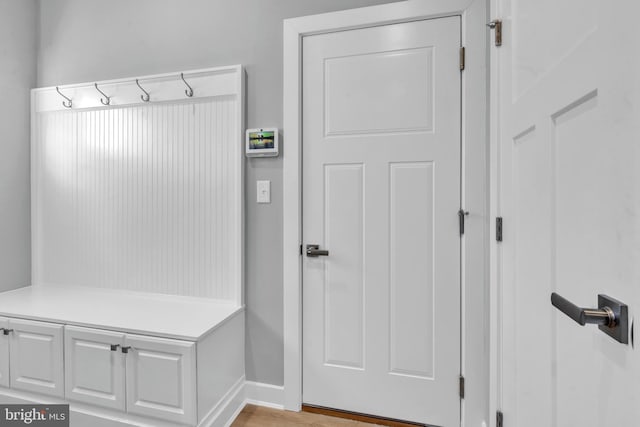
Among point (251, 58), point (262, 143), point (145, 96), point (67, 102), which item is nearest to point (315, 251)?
point (262, 143)

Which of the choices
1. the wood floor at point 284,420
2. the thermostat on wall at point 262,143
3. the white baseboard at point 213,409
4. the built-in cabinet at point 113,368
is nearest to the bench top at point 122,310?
the built-in cabinet at point 113,368

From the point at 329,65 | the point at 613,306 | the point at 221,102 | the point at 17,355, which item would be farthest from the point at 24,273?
the point at 613,306

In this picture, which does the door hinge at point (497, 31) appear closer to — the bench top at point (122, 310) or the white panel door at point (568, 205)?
the white panel door at point (568, 205)

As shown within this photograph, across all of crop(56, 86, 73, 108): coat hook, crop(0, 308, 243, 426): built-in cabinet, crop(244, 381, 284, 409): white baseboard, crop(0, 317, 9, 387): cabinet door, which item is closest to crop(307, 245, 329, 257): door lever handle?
crop(0, 308, 243, 426): built-in cabinet

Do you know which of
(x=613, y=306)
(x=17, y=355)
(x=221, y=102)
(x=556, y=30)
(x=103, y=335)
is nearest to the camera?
(x=613, y=306)

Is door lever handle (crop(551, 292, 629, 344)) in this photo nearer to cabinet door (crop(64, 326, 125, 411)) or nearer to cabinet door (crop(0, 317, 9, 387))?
cabinet door (crop(64, 326, 125, 411))

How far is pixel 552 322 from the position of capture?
83cm

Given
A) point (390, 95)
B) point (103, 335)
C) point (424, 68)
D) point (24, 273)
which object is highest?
point (424, 68)

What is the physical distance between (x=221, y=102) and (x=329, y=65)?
2.22ft

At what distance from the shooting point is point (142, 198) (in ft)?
6.70

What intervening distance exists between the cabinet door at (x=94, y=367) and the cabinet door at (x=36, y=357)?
0.06m

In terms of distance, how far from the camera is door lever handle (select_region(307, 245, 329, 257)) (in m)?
1.75

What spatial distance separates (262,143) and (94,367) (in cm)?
144

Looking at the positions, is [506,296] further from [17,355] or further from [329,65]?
[17,355]
